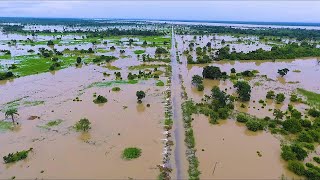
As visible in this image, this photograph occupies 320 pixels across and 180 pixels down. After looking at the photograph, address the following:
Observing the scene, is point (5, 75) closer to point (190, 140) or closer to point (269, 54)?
point (190, 140)

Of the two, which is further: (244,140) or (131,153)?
(244,140)

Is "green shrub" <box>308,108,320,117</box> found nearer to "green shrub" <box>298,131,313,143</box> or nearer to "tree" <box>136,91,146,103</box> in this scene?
"green shrub" <box>298,131,313,143</box>

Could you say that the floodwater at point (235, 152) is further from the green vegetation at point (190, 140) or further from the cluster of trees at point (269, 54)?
the cluster of trees at point (269, 54)

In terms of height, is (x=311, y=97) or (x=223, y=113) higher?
(x=223, y=113)

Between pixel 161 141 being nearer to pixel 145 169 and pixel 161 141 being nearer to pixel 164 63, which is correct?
pixel 145 169

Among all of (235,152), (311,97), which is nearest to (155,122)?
(235,152)
